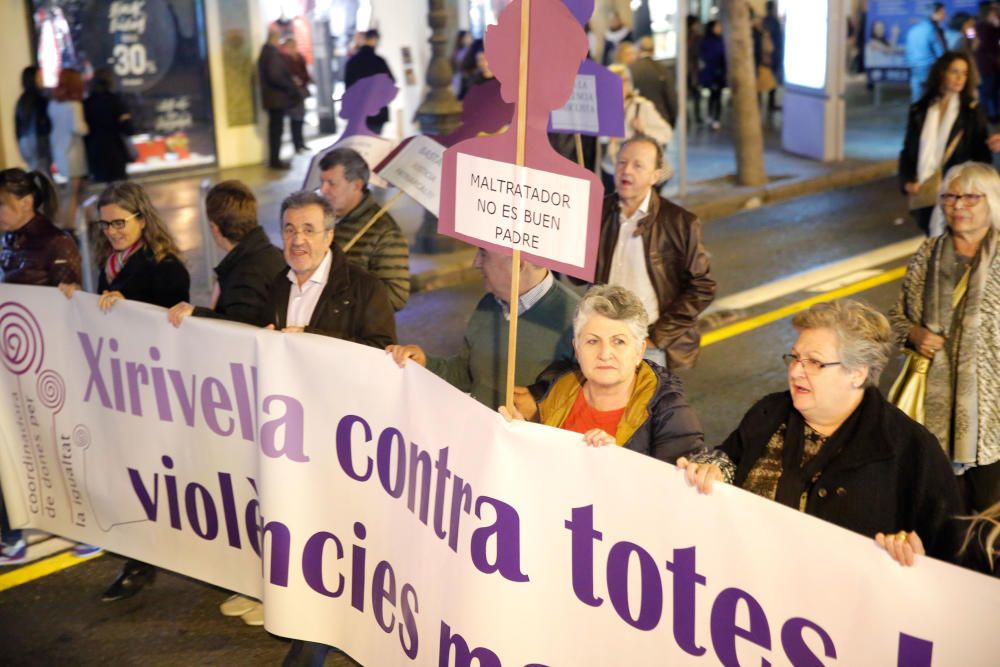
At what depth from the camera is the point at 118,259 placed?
5793mm

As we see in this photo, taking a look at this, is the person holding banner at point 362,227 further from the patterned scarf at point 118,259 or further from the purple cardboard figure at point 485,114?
the patterned scarf at point 118,259

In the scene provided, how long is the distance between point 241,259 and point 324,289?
2.27ft

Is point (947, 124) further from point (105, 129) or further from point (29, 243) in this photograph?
point (105, 129)

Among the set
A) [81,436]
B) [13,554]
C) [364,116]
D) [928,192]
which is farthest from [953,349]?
[13,554]

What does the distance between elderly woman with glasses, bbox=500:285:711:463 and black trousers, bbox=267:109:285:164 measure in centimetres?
1462

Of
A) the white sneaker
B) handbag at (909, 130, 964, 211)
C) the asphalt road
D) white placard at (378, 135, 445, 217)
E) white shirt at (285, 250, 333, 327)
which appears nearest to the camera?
the asphalt road

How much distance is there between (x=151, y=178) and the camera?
17.5 m

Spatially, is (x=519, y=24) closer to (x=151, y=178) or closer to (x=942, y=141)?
(x=942, y=141)

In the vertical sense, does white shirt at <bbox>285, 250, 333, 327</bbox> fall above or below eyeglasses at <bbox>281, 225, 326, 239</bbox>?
below

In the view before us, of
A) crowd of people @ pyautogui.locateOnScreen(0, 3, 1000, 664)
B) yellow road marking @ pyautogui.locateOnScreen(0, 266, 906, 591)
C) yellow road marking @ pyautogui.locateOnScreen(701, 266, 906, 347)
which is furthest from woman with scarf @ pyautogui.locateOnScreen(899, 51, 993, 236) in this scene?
yellow road marking @ pyautogui.locateOnScreen(0, 266, 906, 591)

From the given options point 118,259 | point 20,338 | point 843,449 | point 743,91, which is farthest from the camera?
point 743,91

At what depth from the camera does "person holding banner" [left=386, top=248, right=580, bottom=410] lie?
4.90 metres

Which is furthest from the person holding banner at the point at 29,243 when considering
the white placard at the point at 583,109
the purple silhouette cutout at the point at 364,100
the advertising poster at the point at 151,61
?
the advertising poster at the point at 151,61

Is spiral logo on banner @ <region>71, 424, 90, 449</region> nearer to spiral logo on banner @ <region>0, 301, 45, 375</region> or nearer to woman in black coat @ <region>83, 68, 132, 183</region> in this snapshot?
spiral logo on banner @ <region>0, 301, 45, 375</region>
